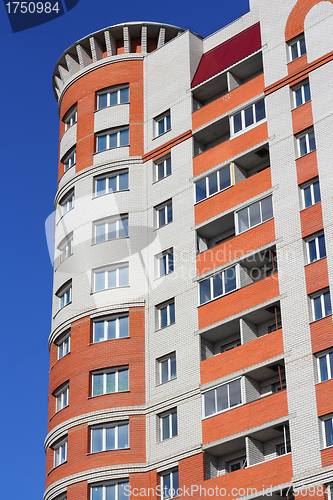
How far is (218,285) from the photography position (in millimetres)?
44375

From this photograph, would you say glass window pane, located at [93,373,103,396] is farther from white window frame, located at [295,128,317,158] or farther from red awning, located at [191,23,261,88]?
red awning, located at [191,23,261,88]

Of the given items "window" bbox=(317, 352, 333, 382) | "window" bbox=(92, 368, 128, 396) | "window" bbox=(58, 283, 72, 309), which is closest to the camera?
"window" bbox=(317, 352, 333, 382)

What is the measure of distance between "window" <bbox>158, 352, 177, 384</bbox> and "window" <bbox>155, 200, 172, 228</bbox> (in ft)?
27.4

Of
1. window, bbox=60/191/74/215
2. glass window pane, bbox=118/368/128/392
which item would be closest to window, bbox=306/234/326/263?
glass window pane, bbox=118/368/128/392

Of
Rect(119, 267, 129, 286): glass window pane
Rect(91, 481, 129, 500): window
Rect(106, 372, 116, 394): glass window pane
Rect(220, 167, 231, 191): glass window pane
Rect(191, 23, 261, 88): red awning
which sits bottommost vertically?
Rect(91, 481, 129, 500): window

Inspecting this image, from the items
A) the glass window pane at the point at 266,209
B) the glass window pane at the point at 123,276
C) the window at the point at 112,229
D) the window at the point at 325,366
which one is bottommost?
the window at the point at 325,366

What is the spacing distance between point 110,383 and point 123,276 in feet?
21.1

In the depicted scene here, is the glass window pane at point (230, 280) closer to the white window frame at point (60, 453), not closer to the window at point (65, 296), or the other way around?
the window at point (65, 296)

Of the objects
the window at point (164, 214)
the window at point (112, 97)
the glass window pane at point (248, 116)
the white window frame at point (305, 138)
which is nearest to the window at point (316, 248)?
the white window frame at point (305, 138)

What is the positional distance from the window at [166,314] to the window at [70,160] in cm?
1339

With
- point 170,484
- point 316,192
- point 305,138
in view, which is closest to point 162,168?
point 305,138

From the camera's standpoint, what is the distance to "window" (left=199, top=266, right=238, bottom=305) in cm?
4381

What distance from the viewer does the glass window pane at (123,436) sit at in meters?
43.0

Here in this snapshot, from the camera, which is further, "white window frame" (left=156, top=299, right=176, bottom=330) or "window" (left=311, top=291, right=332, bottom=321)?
"white window frame" (left=156, top=299, right=176, bottom=330)
